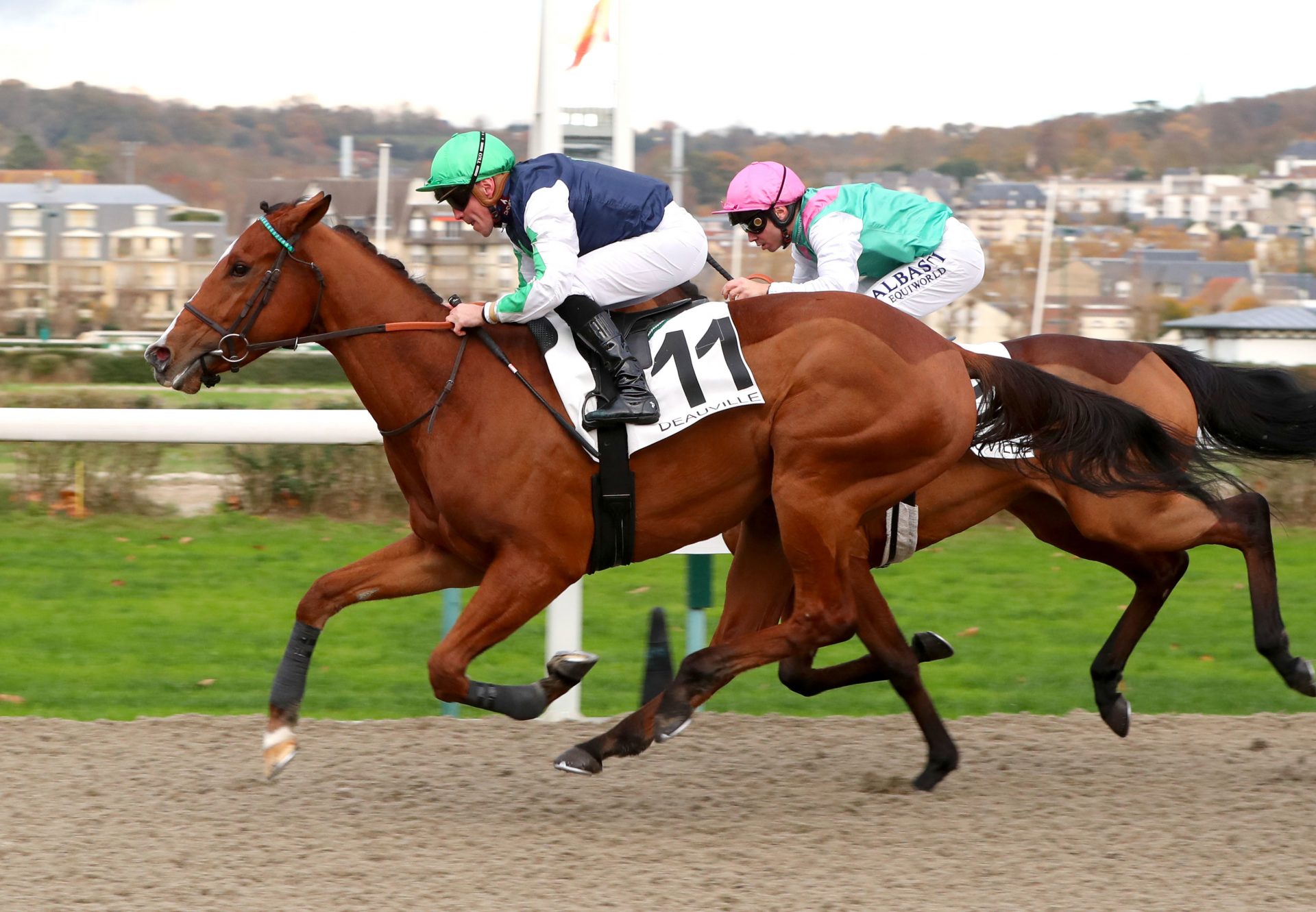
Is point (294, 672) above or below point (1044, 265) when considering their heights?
below

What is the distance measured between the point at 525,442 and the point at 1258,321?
45.7 feet

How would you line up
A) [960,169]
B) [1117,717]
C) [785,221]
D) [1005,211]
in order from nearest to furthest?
[785,221] → [1117,717] → [1005,211] → [960,169]

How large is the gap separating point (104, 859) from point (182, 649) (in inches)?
114

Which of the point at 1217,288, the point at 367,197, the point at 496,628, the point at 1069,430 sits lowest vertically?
the point at 496,628

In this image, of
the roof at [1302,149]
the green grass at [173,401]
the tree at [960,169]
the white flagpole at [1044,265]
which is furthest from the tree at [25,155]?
the roof at [1302,149]

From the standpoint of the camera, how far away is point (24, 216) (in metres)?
21.7

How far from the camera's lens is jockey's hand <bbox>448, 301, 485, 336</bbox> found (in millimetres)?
4000

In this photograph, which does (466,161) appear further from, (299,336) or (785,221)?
(785,221)

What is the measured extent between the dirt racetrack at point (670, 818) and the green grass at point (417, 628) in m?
0.62

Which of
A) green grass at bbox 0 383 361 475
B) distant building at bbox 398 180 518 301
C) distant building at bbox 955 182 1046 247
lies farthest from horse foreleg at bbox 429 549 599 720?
distant building at bbox 955 182 1046 247

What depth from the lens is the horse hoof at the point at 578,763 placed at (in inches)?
160

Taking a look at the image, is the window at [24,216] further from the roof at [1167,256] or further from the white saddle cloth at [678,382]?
the white saddle cloth at [678,382]

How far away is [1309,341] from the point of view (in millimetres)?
15836

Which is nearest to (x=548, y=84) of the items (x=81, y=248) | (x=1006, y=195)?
(x=81, y=248)
